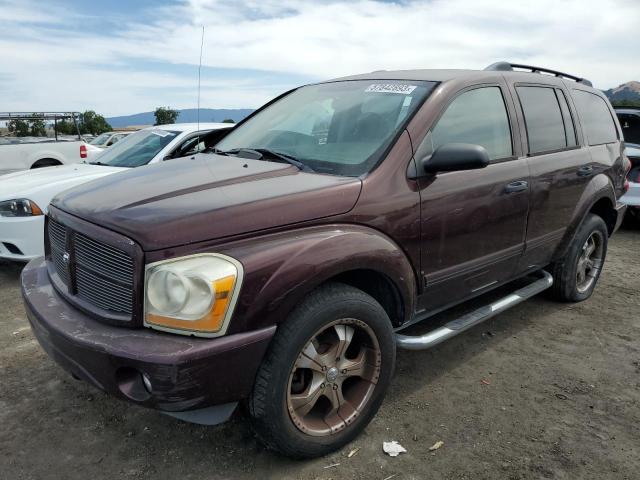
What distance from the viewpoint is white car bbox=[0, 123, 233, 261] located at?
4.77 metres

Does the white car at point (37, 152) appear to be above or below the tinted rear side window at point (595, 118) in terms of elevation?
below

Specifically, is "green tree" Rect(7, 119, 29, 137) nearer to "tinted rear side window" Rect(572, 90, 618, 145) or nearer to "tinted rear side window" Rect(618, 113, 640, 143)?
"tinted rear side window" Rect(572, 90, 618, 145)

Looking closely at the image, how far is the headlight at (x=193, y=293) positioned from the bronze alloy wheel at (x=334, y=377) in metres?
0.46

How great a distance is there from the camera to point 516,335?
389 cm

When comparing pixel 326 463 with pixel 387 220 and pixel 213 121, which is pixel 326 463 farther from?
pixel 213 121

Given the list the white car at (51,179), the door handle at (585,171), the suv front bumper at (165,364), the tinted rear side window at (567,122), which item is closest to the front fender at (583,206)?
the door handle at (585,171)

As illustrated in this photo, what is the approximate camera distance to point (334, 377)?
248 cm

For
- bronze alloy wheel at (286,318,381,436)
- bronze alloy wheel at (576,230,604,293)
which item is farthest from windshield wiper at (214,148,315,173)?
bronze alloy wheel at (576,230,604,293)

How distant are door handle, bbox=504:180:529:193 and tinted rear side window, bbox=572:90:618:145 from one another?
4.01 feet

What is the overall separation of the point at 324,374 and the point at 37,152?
877 centimetres

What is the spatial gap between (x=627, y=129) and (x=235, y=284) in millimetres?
8392

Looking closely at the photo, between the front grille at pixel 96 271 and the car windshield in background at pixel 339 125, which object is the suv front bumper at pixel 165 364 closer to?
the front grille at pixel 96 271

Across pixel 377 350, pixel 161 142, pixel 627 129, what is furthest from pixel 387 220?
pixel 627 129

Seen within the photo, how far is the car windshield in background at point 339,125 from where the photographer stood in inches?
109
